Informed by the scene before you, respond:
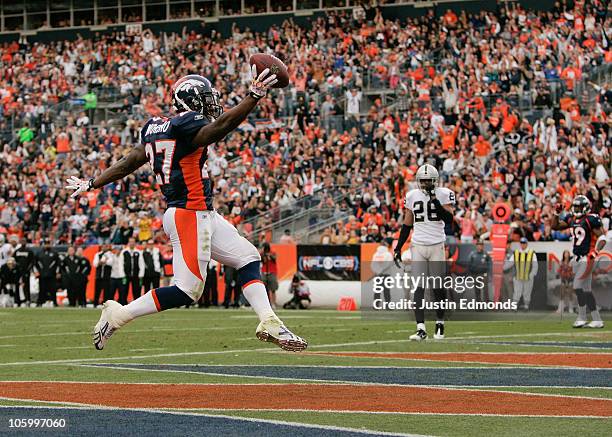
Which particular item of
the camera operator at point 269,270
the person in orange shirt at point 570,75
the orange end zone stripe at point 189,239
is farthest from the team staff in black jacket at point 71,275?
the orange end zone stripe at point 189,239

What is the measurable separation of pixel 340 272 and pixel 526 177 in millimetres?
4351

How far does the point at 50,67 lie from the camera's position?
131ft

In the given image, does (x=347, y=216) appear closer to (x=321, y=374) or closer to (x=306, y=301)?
(x=306, y=301)

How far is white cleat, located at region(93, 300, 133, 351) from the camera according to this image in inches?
335

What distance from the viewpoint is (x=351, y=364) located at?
33.2ft

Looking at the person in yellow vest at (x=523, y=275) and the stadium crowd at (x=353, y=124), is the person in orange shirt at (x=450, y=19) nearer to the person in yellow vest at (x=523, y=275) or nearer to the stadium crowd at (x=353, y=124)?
the stadium crowd at (x=353, y=124)

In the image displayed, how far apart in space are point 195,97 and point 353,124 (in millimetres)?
21797

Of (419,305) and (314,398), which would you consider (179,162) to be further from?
(419,305)

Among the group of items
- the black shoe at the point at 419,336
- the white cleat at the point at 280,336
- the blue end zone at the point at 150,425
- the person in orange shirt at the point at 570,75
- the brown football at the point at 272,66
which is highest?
the person in orange shirt at the point at 570,75

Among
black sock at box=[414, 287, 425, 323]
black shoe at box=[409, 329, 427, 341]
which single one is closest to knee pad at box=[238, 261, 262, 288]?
black shoe at box=[409, 329, 427, 341]

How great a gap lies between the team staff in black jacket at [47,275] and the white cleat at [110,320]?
61.1ft

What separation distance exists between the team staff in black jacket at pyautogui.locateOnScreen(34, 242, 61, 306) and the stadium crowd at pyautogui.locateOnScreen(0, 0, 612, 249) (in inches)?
87.9

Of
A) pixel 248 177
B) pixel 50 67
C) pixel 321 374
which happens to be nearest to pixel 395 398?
pixel 321 374

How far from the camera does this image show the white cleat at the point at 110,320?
27.9 feet
